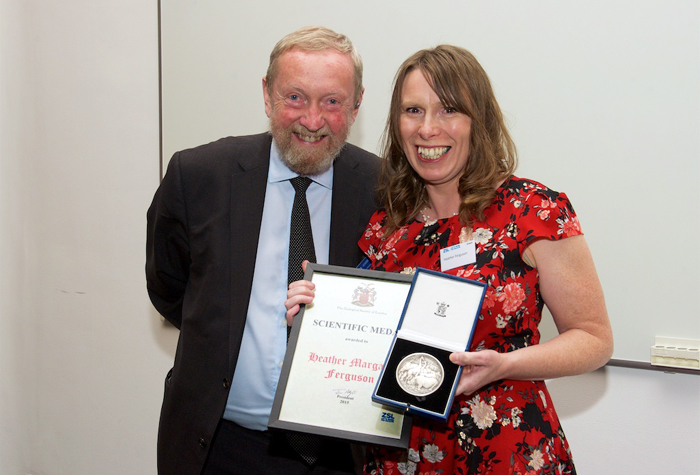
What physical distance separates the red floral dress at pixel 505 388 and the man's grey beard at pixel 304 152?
56 cm

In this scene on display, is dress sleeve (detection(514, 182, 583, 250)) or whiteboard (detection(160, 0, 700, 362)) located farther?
whiteboard (detection(160, 0, 700, 362))

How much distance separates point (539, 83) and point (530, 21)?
0.24 metres

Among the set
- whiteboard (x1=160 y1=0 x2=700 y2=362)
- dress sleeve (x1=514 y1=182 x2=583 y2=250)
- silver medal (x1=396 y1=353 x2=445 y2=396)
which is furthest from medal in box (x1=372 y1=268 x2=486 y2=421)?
whiteboard (x1=160 y1=0 x2=700 y2=362)

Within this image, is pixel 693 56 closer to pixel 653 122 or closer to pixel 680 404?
pixel 653 122

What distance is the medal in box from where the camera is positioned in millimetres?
1547

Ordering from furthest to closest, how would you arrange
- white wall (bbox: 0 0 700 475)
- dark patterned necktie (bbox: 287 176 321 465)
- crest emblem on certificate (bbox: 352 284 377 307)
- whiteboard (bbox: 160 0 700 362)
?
white wall (bbox: 0 0 700 475), whiteboard (bbox: 160 0 700 362), dark patterned necktie (bbox: 287 176 321 465), crest emblem on certificate (bbox: 352 284 377 307)

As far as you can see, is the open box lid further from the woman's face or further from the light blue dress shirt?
the light blue dress shirt

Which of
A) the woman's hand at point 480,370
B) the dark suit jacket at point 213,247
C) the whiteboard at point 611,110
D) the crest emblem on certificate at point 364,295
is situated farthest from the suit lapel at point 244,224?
the whiteboard at point 611,110

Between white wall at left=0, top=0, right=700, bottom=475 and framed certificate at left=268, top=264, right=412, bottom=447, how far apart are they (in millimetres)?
1967

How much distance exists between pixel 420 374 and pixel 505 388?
0.28 meters

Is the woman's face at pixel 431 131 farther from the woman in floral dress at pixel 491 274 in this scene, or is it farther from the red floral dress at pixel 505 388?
the red floral dress at pixel 505 388

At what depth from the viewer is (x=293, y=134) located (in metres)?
2.12

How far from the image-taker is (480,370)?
1582mm

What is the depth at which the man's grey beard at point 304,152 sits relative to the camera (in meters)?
2.12
